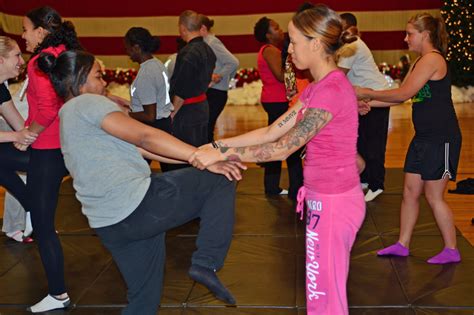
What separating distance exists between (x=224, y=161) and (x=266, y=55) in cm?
332

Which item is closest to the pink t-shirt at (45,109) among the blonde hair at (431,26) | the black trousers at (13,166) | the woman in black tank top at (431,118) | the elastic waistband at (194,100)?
the black trousers at (13,166)

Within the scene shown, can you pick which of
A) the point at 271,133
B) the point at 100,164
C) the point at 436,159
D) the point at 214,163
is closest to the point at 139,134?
the point at 100,164

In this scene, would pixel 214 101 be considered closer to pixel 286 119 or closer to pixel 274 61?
pixel 274 61

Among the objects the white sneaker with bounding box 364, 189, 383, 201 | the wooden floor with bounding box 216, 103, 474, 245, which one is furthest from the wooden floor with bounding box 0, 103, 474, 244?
the white sneaker with bounding box 364, 189, 383, 201

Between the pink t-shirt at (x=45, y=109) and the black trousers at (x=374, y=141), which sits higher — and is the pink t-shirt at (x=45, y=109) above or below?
above

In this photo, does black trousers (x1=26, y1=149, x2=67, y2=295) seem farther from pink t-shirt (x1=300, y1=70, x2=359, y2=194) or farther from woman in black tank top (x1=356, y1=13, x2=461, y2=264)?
woman in black tank top (x1=356, y1=13, x2=461, y2=264)

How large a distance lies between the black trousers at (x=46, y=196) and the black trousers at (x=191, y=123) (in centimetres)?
188

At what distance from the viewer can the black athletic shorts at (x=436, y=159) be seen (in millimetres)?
4422

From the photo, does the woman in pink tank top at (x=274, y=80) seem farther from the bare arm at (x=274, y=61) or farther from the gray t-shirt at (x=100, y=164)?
the gray t-shirt at (x=100, y=164)

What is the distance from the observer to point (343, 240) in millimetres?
3008

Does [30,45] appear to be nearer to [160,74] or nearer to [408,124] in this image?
[160,74]

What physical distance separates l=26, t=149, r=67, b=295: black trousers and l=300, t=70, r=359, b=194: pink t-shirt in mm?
1481

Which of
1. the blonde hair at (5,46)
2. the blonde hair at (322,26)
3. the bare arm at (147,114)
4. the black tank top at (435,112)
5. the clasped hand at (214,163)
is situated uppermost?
the blonde hair at (322,26)

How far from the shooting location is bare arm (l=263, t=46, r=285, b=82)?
6.07m
